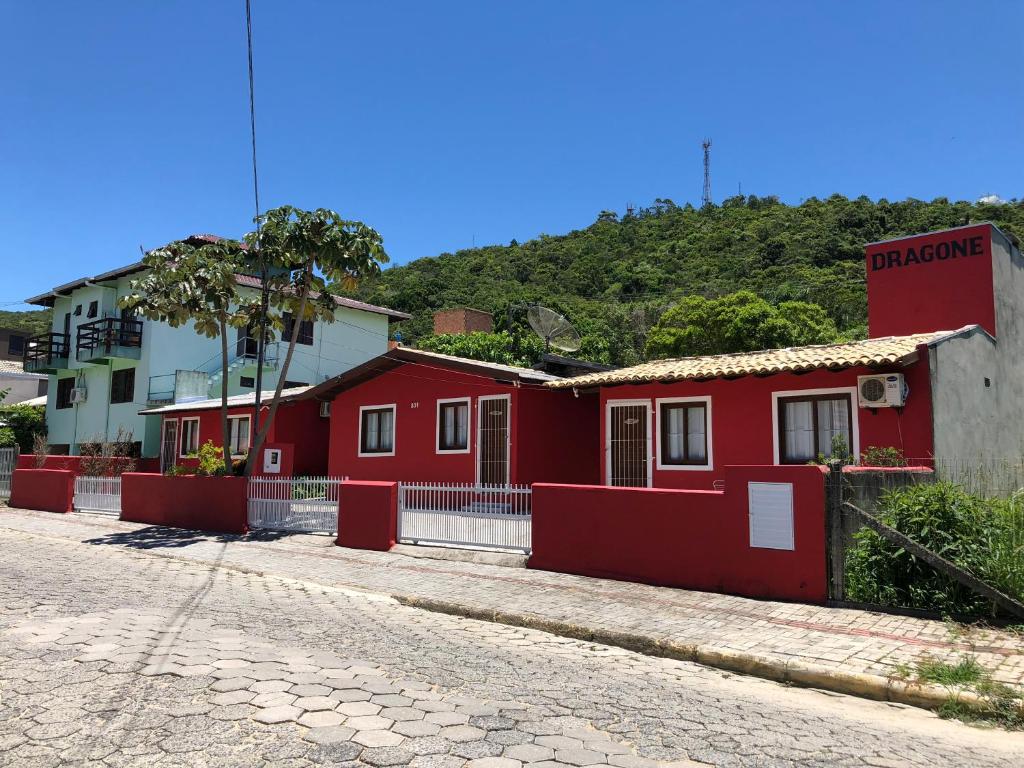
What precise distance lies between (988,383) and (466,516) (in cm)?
998

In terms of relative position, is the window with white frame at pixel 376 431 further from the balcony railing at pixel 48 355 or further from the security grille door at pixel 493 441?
the balcony railing at pixel 48 355

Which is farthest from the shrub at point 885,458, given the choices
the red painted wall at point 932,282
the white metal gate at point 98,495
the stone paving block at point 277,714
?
the white metal gate at point 98,495

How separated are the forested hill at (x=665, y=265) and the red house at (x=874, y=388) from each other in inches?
790

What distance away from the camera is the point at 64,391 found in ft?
116

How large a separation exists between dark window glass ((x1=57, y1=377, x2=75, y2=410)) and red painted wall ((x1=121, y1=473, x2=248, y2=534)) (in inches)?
793

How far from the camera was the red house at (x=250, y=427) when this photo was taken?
23.5 meters

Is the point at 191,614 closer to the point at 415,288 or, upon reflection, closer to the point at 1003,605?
the point at 1003,605

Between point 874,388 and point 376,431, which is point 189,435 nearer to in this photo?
point 376,431

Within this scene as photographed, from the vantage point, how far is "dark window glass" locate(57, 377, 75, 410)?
3503 centimetres

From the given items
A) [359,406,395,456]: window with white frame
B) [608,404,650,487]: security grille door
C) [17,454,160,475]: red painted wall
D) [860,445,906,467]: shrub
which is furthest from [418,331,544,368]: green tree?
Result: [860,445,906,467]: shrub

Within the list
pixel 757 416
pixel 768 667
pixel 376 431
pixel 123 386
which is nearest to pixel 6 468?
pixel 123 386

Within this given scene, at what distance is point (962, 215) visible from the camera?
143 feet

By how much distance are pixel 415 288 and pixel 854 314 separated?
30.0 meters

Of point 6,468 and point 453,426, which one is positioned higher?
point 453,426
